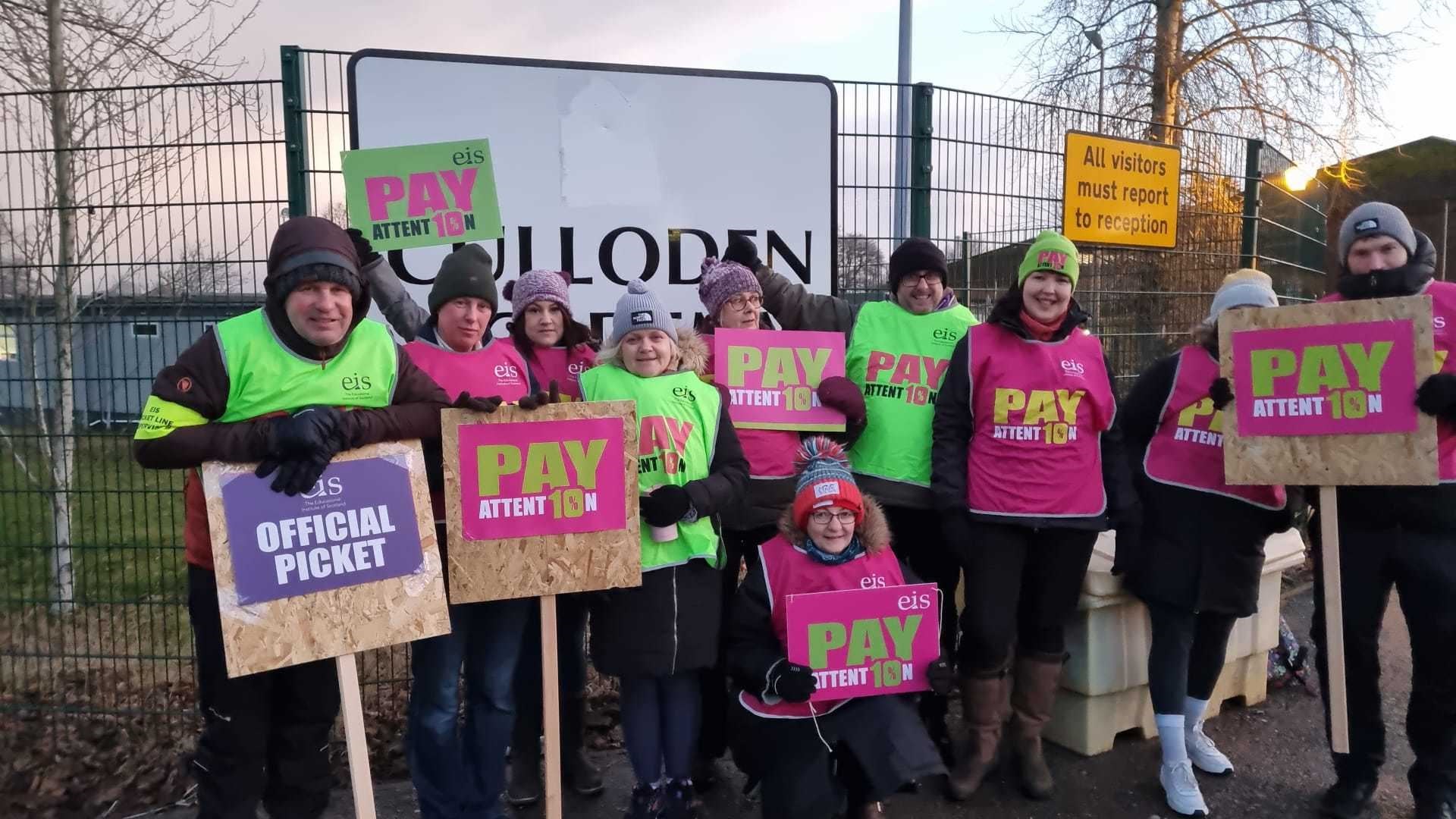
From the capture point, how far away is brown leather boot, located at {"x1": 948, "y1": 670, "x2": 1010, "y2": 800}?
11.4 ft

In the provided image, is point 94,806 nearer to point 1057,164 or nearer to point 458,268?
point 458,268

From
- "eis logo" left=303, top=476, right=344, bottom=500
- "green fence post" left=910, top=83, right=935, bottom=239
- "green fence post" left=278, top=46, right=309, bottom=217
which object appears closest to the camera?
"eis logo" left=303, top=476, right=344, bottom=500

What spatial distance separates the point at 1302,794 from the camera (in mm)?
3600

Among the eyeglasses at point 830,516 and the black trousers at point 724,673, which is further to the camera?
the black trousers at point 724,673

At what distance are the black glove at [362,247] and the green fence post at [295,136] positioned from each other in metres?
0.62

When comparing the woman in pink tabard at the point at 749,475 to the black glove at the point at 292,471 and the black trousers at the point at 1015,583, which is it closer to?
the black trousers at the point at 1015,583

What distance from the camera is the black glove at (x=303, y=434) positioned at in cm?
241

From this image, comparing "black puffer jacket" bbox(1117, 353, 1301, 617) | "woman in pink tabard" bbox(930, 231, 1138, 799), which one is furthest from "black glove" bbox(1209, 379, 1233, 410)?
"woman in pink tabard" bbox(930, 231, 1138, 799)

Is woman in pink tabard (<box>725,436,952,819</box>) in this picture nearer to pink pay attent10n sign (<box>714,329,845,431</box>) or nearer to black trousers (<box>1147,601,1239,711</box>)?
pink pay attent10n sign (<box>714,329,845,431</box>)

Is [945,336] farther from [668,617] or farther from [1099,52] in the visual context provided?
[1099,52]

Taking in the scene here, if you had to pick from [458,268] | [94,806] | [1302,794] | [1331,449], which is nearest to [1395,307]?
[1331,449]

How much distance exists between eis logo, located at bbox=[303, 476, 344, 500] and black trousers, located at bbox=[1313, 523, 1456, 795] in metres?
3.44

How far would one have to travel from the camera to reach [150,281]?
13.1ft

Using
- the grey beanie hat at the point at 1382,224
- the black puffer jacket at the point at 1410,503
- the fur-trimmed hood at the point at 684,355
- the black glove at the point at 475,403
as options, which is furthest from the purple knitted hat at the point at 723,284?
the black puffer jacket at the point at 1410,503
